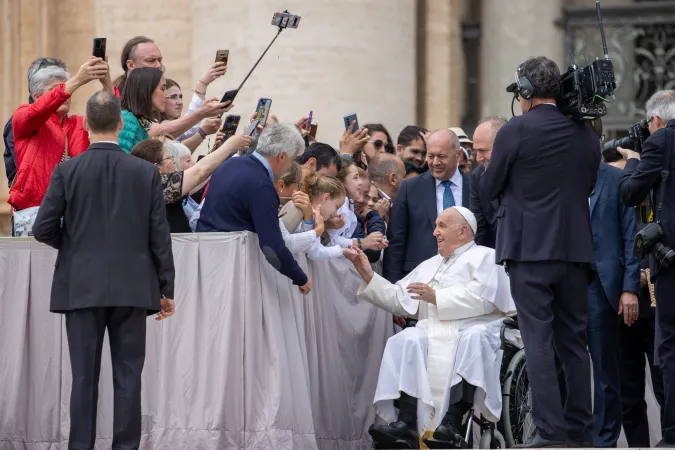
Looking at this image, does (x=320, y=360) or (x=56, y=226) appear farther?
(x=320, y=360)

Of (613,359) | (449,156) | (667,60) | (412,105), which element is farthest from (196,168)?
(667,60)

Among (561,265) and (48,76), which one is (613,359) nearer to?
(561,265)

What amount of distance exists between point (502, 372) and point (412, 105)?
18.3 feet

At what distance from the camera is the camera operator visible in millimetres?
9477

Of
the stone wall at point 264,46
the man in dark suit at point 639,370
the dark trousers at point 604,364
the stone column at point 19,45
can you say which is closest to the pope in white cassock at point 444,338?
the dark trousers at point 604,364

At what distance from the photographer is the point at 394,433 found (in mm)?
10117

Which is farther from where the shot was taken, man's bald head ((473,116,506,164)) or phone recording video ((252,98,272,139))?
man's bald head ((473,116,506,164))

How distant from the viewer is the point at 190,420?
9.68 m

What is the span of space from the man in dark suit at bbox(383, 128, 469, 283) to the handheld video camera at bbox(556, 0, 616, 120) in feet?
6.76

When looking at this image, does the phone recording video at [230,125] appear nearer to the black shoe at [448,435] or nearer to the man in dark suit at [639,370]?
the black shoe at [448,435]

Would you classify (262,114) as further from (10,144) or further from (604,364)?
(604,364)

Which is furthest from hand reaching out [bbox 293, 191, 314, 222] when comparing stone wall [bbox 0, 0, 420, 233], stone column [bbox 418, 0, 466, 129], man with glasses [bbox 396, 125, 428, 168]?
stone column [bbox 418, 0, 466, 129]

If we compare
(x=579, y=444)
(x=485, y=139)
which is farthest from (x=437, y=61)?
(x=579, y=444)

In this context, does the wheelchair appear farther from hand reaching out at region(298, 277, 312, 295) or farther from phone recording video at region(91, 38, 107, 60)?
phone recording video at region(91, 38, 107, 60)
